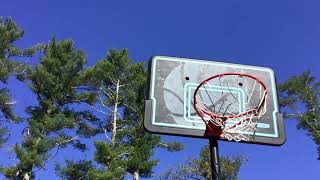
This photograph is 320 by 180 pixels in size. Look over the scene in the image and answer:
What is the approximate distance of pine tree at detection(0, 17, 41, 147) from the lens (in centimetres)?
2109

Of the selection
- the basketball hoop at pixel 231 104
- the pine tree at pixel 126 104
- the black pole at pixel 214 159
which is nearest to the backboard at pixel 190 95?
the basketball hoop at pixel 231 104

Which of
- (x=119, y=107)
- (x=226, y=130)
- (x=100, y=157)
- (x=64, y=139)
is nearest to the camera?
(x=226, y=130)

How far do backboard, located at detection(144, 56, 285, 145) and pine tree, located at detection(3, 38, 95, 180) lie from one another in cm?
1353

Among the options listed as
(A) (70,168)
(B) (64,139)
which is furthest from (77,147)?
(A) (70,168)

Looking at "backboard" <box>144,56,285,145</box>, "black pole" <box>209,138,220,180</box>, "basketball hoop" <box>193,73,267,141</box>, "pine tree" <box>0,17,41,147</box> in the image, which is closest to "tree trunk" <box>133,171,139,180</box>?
"pine tree" <box>0,17,41,147</box>

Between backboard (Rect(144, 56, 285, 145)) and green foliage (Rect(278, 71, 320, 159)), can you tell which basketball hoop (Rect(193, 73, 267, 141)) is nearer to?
backboard (Rect(144, 56, 285, 145))

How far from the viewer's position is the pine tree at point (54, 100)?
19.5 m

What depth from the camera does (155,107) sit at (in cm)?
627

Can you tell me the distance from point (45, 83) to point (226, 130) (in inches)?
639

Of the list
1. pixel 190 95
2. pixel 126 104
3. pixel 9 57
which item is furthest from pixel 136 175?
pixel 190 95

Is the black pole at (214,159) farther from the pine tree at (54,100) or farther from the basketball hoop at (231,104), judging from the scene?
the pine tree at (54,100)

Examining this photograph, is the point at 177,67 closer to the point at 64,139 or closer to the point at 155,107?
the point at 155,107

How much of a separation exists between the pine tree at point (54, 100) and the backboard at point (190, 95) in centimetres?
1353

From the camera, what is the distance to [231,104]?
261 inches
